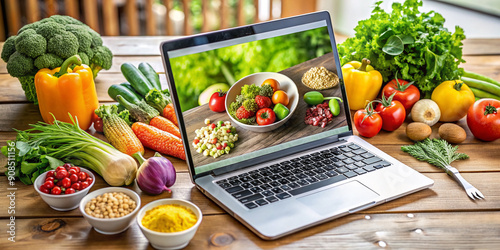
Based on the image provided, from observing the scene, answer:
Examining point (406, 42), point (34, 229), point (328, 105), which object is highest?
point (406, 42)

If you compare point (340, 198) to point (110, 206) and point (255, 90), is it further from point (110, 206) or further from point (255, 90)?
point (110, 206)

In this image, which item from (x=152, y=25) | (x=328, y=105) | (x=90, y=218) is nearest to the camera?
(x=90, y=218)

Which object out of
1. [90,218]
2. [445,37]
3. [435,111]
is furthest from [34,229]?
[445,37]

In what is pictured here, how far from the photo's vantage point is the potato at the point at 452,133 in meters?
1.39

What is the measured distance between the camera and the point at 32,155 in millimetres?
1112

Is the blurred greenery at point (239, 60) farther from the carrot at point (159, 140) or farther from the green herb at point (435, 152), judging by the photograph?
the green herb at point (435, 152)

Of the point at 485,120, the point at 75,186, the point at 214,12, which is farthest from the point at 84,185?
the point at 214,12

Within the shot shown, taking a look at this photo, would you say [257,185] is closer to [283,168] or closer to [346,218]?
[283,168]

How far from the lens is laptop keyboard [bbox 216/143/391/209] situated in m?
1.06

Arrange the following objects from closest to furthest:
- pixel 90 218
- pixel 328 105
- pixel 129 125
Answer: pixel 90 218 < pixel 328 105 < pixel 129 125

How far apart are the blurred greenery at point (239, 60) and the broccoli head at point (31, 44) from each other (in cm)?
61

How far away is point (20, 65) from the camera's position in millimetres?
1456

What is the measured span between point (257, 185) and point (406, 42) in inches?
30.1

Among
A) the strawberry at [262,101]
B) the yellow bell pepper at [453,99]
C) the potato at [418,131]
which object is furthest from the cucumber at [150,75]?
the yellow bell pepper at [453,99]
